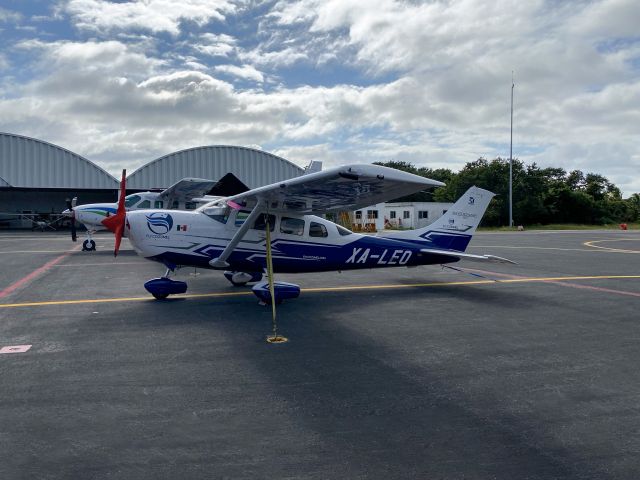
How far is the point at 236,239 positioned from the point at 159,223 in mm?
1530

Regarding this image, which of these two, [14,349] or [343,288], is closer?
[14,349]

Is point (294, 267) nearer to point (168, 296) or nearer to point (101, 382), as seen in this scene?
point (168, 296)

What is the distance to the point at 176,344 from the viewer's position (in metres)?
6.67

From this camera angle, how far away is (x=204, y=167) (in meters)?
46.6

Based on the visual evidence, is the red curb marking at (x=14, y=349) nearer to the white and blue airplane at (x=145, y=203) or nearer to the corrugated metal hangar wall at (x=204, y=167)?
the white and blue airplane at (x=145, y=203)

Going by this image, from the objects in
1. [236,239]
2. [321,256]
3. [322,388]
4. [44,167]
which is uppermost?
[44,167]

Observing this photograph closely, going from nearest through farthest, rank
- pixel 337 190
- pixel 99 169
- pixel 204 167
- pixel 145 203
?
pixel 337 190
pixel 145 203
pixel 99 169
pixel 204 167

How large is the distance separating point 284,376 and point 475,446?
7.31 ft

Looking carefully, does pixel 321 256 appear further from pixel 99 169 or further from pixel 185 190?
pixel 99 169

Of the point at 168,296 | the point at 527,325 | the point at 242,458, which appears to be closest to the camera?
the point at 242,458

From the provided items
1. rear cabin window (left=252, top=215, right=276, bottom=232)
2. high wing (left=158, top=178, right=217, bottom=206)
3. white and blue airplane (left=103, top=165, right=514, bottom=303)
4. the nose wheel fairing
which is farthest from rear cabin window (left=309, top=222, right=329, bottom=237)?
high wing (left=158, top=178, right=217, bottom=206)

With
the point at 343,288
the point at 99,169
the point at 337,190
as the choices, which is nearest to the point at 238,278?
the point at 343,288

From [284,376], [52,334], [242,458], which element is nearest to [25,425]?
[242,458]

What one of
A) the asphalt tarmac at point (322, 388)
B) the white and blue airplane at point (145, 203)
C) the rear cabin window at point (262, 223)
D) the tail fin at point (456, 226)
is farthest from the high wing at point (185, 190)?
the tail fin at point (456, 226)
